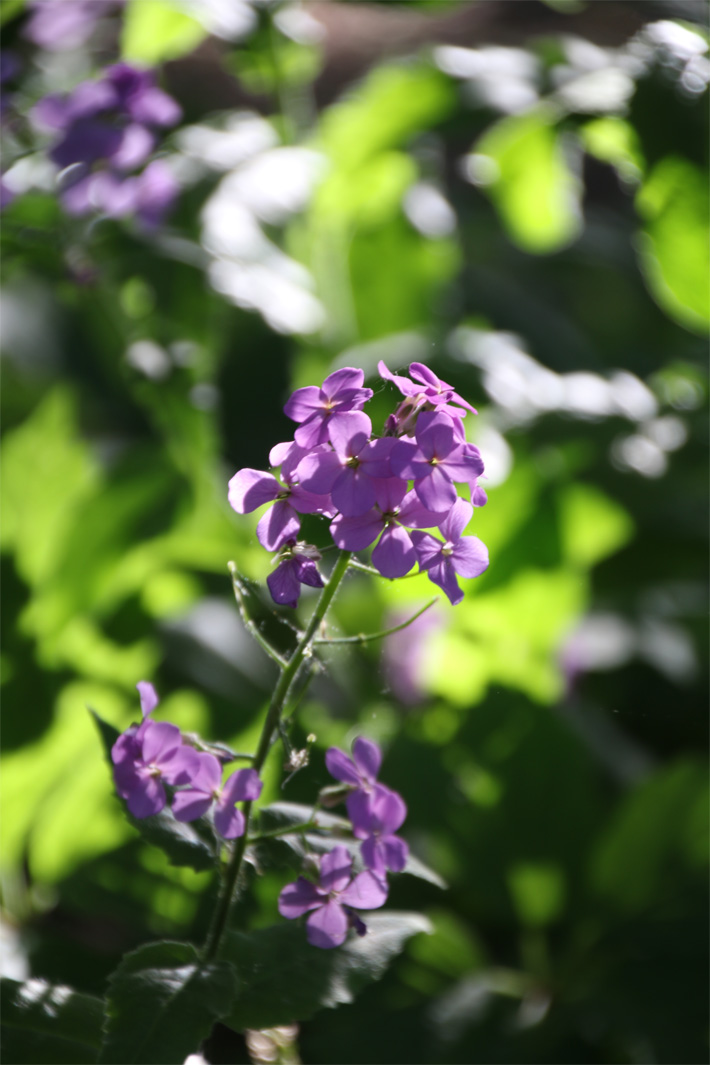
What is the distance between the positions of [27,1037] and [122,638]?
26 centimetres

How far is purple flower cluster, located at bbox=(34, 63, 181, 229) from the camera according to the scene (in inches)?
22.6

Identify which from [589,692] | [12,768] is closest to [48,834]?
[12,768]

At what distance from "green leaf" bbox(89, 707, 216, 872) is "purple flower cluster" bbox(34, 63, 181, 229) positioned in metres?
0.42

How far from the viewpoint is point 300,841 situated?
0.28m

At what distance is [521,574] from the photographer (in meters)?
0.61

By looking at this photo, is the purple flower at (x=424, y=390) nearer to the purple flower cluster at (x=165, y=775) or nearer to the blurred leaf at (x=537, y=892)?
the purple flower cluster at (x=165, y=775)

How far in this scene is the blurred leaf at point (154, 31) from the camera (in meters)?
0.72

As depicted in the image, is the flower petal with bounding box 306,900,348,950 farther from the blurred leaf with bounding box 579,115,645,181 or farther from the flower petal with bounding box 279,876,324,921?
the blurred leaf with bounding box 579,115,645,181

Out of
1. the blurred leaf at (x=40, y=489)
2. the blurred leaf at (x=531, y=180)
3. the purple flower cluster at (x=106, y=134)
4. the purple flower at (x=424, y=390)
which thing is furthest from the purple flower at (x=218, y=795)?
the blurred leaf at (x=531, y=180)

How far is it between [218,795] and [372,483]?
3.9 inches

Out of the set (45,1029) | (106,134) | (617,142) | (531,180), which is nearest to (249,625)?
(45,1029)

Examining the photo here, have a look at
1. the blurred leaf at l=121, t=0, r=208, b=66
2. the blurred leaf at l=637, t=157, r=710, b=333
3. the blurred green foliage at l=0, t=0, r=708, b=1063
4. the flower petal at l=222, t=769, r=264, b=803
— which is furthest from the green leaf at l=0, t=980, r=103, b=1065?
the blurred leaf at l=121, t=0, r=208, b=66

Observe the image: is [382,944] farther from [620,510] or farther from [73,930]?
[620,510]

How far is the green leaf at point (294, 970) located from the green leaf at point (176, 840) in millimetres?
33
